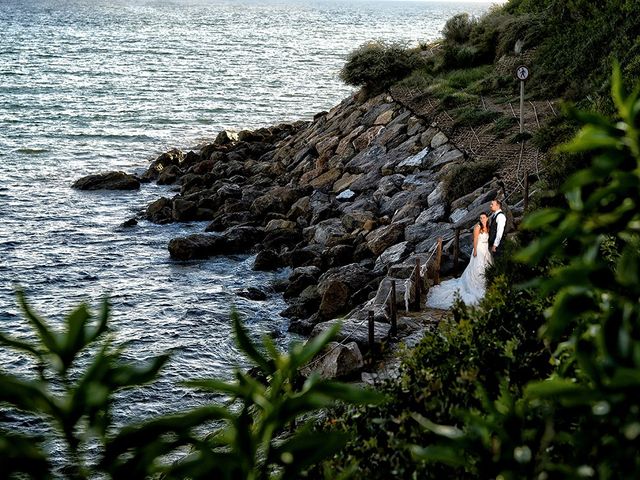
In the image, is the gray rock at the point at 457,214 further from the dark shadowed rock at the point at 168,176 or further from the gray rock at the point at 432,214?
the dark shadowed rock at the point at 168,176

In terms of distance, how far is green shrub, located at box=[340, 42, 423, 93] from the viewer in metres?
32.0

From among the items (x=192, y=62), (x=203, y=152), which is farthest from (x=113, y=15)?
(x=203, y=152)

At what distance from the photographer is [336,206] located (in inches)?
1017

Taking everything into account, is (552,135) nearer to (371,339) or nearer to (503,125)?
(503,125)

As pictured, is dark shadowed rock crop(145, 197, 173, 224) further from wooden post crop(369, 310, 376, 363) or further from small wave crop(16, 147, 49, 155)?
wooden post crop(369, 310, 376, 363)

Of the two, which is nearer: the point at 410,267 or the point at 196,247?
the point at 410,267

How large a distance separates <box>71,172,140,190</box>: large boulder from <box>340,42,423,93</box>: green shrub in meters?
9.14

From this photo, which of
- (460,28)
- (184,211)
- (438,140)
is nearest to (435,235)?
(438,140)

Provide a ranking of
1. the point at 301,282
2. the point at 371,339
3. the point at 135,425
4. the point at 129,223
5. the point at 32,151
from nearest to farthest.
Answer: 1. the point at 135,425
2. the point at 371,339
3. the point at 301,282
4. the point at 129,223
5. the point at 32,151

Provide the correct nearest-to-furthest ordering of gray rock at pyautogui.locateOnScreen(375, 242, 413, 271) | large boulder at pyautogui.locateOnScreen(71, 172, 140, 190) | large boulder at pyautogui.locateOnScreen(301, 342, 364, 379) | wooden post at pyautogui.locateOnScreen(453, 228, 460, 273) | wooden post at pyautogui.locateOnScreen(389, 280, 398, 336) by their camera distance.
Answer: large boulder at pyautogui.locateOnScreen(301, 342, 364, 379) → wooden post at pyautogui.locateOnScreen(389, 280, 398, 336) → wooden post at pyautogui.locateOnScreen(453, 228, 460, 273) → gray rock at pyautogui.locateOnScreen(375, 242, 413, 271) → large boulder at pyautogui.locateOnScreen(71, 172, 140, 190)

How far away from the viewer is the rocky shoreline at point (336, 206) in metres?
19.0

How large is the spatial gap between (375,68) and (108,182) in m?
11.2

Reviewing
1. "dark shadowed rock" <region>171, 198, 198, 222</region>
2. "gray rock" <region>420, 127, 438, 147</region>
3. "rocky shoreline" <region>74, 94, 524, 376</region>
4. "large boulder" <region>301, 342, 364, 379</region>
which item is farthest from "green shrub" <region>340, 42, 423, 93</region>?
"large boulder" <region>301, 342, 364, 379</region>

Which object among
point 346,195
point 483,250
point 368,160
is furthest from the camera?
point 368,160
